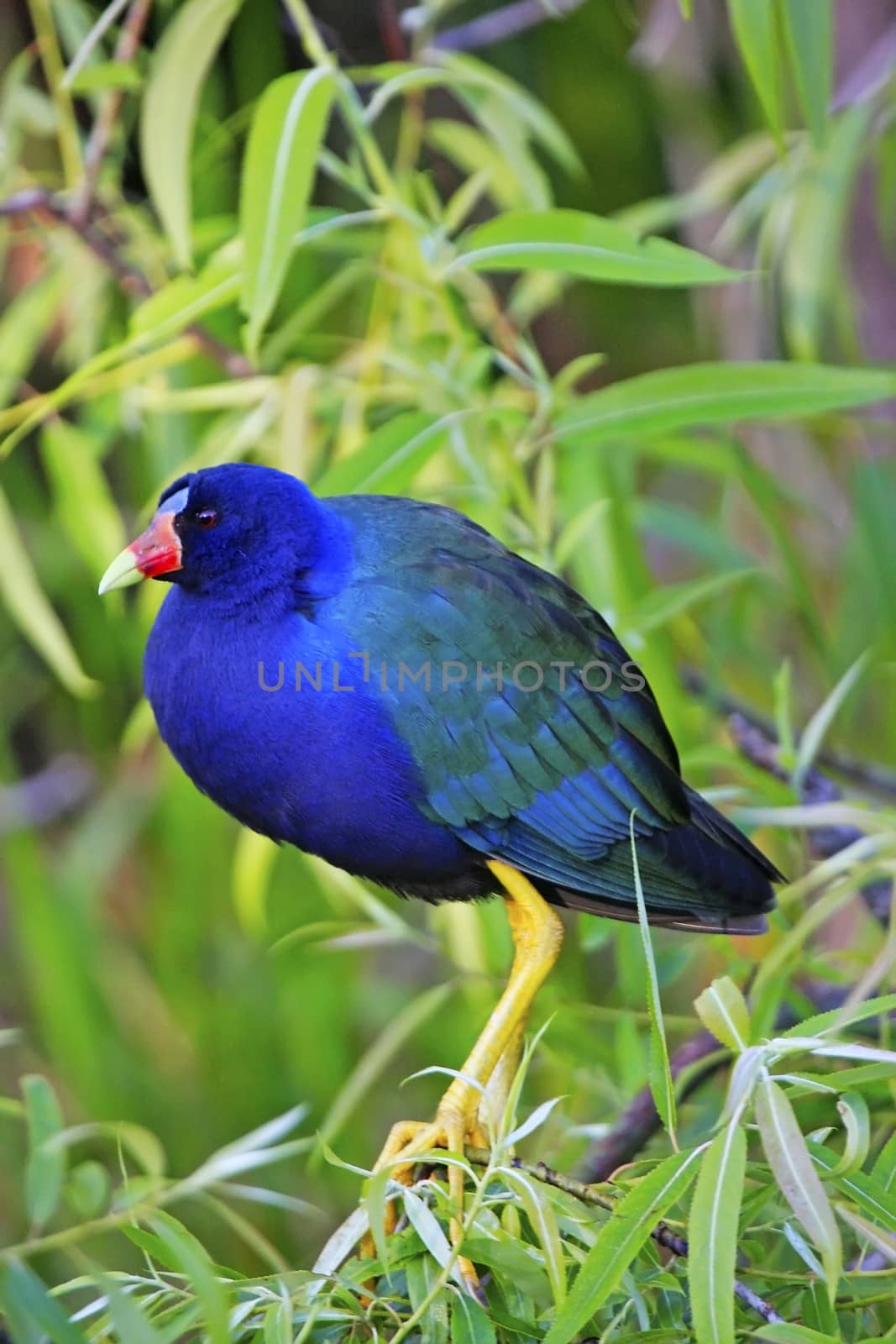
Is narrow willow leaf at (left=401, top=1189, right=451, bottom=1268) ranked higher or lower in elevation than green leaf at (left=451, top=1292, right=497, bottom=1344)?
higher

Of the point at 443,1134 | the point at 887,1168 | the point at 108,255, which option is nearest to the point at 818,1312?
the point at 887,1168

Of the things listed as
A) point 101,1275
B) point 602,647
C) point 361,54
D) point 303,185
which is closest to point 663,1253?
point 602,647

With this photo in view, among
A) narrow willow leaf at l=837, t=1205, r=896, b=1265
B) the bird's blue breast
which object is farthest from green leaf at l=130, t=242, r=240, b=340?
narrow willow leaf at l=837, t=1205, r=896, b=1265

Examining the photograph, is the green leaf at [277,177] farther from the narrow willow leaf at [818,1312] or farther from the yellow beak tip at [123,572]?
the narrow willow leaf at [818,1312]

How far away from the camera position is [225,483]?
4.03 ft

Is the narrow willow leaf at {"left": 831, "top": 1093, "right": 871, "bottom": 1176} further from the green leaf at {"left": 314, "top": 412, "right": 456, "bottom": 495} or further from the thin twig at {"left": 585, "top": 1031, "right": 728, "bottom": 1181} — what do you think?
the green leaf at {"left": 314, "top": 412, "right": 456, "bottom": 495}

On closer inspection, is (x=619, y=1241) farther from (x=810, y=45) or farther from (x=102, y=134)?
(x=102, y=134)

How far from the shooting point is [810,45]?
1.15 metres

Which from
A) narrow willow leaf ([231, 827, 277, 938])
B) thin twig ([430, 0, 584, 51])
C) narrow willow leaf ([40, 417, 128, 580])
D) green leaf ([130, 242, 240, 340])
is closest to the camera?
green leaf ([130, 242, 240, 340])

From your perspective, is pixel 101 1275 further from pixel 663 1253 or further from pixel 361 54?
pixel 361 54

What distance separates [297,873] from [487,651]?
4.02 ft

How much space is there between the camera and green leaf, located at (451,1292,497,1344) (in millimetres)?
868

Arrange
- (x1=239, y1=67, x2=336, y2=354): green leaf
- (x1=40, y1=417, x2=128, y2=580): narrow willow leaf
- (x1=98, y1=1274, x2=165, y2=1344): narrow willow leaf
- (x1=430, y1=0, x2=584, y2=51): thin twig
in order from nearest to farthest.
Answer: (x1=98, y1=1274, x2=165, y2=1344): narrow willow leaf → (x1=239, y1=67, x2=336, y2=354): green leaf → (x1=40, y1=417, x2=128, y2=580): narrow willow leaf → (x1=430, y1=0, x2=584, y2=51): thin twig

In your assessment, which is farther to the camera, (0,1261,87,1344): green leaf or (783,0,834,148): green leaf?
(783,0,834,148): green leaf
